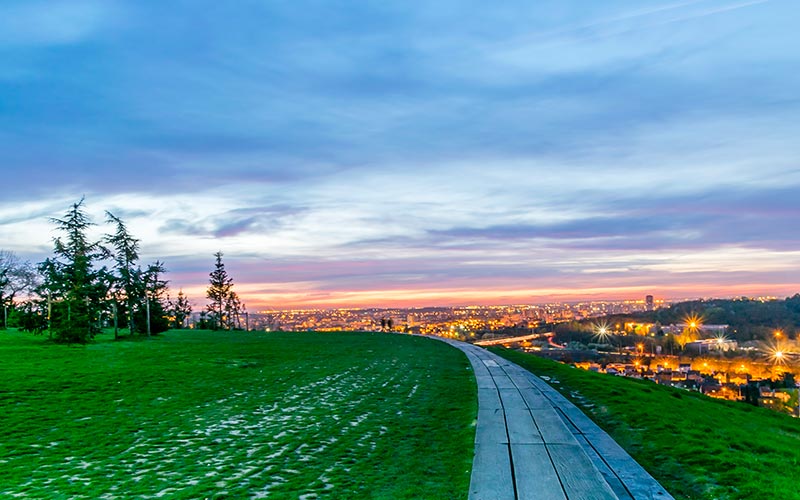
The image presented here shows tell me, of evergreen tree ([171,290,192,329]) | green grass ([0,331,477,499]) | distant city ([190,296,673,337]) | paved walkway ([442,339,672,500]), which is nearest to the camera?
paved walkway ([442,339,672,500])

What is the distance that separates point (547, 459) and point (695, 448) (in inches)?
113

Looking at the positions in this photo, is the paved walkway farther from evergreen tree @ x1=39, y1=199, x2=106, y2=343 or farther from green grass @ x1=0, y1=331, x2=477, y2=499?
evergreen tree @ x1=39, y1=199, x2=106, y2=343

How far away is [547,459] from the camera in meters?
6.28

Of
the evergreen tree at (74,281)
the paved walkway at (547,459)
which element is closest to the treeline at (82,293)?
the evergreen tree at (74,281)

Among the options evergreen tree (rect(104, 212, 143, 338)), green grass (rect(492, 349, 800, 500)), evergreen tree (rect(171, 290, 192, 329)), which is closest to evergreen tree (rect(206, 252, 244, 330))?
evergreen tree (rect(171, 290, 192, 329))

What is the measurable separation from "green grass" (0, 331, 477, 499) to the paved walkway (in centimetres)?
37

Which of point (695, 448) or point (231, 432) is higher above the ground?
point (231, 432)

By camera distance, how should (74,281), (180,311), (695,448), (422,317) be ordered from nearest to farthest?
(695,448) → (74,281) → (180,311) → (422,317)

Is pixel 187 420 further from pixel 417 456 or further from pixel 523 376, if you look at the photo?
pixel 523 376

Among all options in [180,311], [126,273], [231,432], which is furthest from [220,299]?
[231,432]

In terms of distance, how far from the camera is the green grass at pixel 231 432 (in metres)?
5.93

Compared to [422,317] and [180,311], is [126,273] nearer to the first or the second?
[180,311]

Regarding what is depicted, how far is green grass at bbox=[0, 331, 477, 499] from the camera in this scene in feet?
19.4

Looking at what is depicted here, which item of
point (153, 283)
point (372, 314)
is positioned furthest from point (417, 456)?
point (372, 314)
